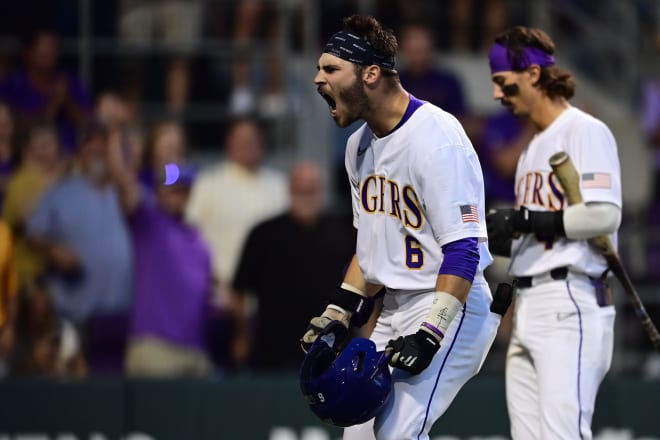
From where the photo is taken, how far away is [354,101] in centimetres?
488

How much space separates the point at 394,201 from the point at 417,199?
0.11 metres

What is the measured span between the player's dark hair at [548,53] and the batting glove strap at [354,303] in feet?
4.85

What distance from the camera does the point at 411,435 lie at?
471cm

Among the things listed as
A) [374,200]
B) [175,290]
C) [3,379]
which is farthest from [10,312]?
[374,200]

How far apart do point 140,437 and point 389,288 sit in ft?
12.0

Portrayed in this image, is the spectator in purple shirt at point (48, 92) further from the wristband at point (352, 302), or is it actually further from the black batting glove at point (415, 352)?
the black batting glove at point (415, 352)

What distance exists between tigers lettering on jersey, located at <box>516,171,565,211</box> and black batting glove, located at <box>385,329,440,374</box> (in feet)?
4.83

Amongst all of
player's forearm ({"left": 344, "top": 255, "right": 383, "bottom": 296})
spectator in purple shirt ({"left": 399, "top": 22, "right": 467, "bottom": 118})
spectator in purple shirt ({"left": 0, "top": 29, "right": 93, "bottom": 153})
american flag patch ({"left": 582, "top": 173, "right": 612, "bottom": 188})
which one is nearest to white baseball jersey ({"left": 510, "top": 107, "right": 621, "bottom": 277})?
american flag patch ({"left": 582, "top": 173, "right": 612, "bottom": 188})

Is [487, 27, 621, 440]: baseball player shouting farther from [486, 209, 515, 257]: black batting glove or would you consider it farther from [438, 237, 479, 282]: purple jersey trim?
[438, 237, 479, 282]: purple jersey trim

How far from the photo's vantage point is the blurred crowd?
846cm

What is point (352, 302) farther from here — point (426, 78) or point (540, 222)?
point (426, 78)

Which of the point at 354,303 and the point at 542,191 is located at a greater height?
the point at 542,191

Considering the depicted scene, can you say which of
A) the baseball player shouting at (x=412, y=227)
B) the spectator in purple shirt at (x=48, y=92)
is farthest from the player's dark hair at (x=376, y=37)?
the spectator in purple shirt at (x=48, y=92)

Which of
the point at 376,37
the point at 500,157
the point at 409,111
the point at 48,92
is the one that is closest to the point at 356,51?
the point at 376,37
